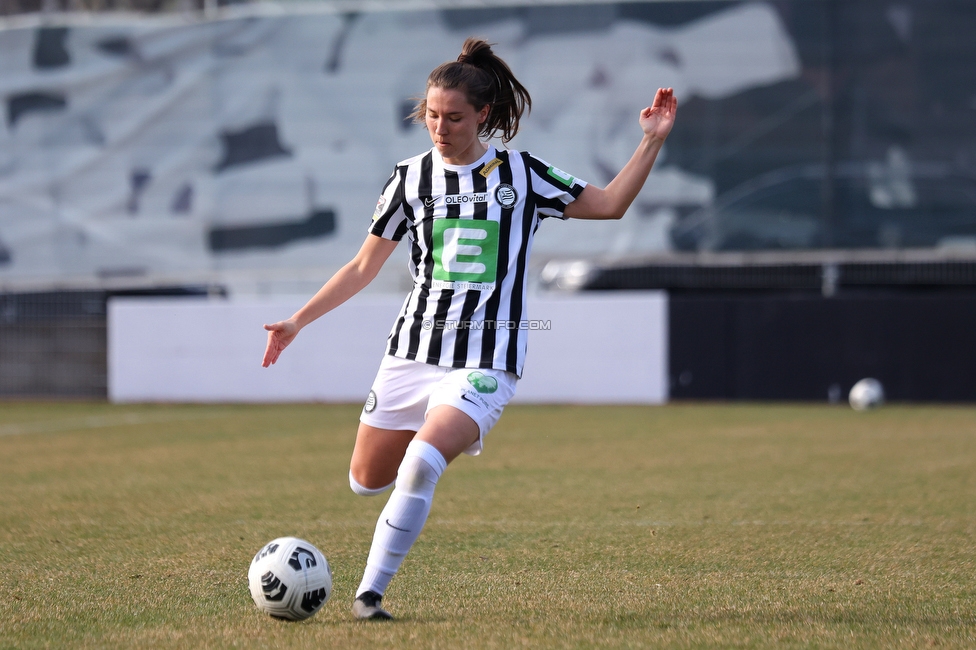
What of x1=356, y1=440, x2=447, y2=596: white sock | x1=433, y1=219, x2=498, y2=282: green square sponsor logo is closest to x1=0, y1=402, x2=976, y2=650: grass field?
x1=356, y1=440, x2=447, y2=596: white sock

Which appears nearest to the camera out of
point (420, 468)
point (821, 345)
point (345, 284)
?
point (420, 468)

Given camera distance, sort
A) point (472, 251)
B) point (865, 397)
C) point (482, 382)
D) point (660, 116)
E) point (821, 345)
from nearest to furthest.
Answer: point (482, 382) → point (472, 251) → point (660, 116) → point (865, 397) → point (821, 345)

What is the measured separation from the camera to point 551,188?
445cm

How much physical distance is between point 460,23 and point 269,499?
11103 mm

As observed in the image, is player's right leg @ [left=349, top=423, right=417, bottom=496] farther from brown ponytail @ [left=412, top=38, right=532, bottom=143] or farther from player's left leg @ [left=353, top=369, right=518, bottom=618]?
brown ponytail @ [left=412, top=38, right=532, bottom=143]

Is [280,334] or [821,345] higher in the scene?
[280,334]

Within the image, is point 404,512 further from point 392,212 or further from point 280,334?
point 392,212

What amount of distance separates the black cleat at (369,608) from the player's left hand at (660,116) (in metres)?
1.93

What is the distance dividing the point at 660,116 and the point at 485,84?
666 millimetres

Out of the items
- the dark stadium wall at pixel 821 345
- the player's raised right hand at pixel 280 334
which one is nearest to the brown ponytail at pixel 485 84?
the player's raised right hand at pixel 280 334

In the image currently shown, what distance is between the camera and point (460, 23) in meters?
17.0

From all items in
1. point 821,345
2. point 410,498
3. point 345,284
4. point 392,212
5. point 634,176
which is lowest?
point 821,345

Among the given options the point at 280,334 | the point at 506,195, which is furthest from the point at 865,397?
the point at 280,334

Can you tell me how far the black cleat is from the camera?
4.01 metres
